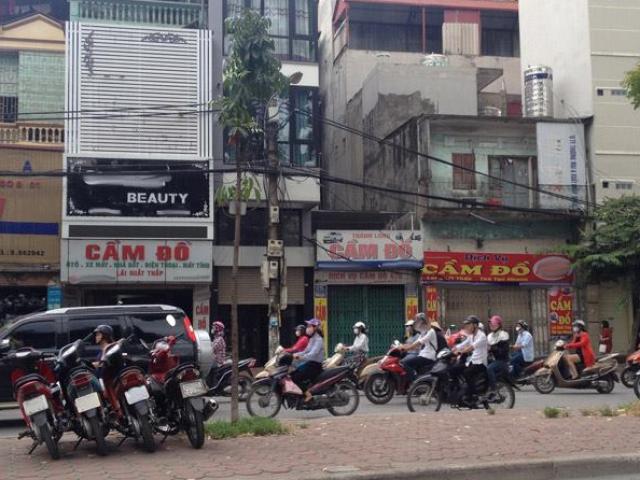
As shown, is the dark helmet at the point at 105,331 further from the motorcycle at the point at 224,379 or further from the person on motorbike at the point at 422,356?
the person on motorbike at the point at 422,356

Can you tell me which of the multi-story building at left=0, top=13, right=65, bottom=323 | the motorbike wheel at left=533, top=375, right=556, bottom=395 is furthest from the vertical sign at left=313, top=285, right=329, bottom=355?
the motorbike wheel at left=533, top=375, right=556, bottom=395

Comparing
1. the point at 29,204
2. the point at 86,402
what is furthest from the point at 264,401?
the point at 29,204

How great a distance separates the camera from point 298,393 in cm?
1200

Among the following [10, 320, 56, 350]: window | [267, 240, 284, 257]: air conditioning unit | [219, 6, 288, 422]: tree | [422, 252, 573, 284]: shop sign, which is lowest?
[10, 320, 56, 350]: window

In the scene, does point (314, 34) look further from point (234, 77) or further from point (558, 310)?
point (234, 77)

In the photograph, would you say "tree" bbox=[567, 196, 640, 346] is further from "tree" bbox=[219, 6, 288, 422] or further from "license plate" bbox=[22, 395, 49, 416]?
"license plate" bbox=[22, 395, 49, 416]

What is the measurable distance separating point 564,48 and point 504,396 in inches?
691

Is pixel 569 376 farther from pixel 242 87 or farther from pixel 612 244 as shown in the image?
pixel 242 87

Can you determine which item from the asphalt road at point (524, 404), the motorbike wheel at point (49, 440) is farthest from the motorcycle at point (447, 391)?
the motorbike wheel at point (49, 440)

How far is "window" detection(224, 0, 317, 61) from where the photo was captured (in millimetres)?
25375

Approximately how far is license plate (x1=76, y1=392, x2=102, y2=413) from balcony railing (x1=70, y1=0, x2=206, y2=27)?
1756 cm

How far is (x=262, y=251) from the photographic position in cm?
2330

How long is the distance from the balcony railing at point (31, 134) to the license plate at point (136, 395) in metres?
15.9

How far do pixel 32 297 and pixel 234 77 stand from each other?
1418 cm
